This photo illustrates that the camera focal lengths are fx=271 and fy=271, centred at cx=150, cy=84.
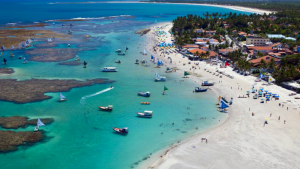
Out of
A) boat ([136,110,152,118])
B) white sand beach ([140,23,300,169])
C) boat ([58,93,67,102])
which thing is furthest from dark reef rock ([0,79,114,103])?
white sand beach ([140,23,300,169])

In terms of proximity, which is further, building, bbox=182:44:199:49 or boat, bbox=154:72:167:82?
building, bbox=182:44:199:49

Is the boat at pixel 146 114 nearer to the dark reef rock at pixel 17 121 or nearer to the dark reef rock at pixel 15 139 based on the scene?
the dark reef rock at pixel 17 121

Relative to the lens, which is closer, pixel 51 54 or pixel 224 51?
pixel 224 51

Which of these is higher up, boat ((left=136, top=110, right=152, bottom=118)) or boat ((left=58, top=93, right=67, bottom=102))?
boat ((left=58, top=93, right=67, bottom=102))

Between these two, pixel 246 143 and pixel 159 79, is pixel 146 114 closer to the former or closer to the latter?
pixel 246 143

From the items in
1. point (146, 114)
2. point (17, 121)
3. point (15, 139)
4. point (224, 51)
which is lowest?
point (15, 139)

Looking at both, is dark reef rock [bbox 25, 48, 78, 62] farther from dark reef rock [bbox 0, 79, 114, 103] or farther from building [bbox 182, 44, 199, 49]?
building [bbox 182, 44, 199, 49]

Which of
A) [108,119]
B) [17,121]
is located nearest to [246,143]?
[108,119]
